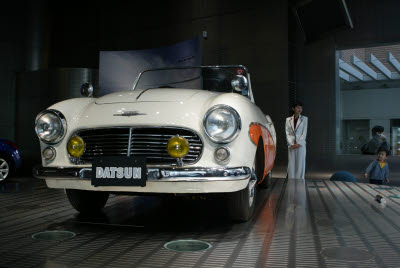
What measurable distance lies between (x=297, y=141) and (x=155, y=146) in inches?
141

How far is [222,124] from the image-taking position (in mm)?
2162

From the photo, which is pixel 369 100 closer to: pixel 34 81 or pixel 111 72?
pixel 111 72

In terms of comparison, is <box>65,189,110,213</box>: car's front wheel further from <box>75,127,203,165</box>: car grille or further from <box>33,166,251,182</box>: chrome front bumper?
<box>33,166,251,182</box>: chrome front bumper

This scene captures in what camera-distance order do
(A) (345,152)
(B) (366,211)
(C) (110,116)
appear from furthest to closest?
1. (A) (345,152)
2. (B) (366,211)
3. (C) (110,116)

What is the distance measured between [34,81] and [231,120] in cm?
805

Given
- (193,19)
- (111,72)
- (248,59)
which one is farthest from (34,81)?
(248,59)

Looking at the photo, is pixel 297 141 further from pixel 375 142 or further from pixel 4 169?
pixel 4 169

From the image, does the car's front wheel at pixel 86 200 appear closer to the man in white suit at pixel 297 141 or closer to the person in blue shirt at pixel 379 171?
the man in white suit at pixel 297 141

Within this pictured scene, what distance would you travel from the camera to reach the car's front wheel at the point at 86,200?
2758mm

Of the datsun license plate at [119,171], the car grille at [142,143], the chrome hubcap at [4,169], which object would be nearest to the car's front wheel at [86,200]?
the car grille at [142,143]

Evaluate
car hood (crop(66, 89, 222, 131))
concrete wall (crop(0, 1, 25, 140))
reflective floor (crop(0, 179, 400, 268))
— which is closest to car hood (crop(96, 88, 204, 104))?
car hood (crop(66, 89, 222, 131))

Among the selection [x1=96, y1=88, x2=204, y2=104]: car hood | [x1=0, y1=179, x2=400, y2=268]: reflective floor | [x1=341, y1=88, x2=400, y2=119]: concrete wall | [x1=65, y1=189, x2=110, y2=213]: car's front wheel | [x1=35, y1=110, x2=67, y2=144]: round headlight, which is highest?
[x1=341, y1=88, x2=400, y2=119]: concrete wall

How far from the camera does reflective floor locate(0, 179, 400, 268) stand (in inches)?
69.6

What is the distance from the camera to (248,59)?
306 inches
